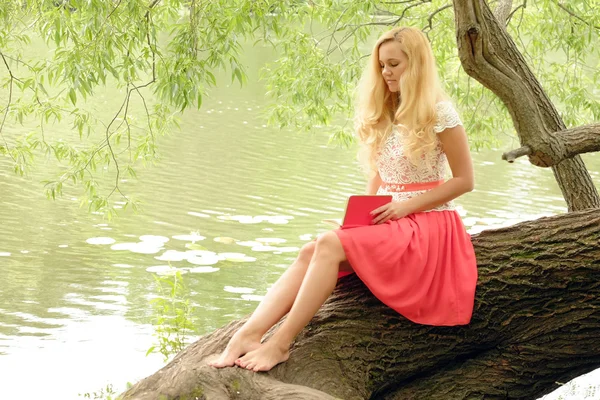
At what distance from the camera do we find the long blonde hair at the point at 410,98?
3275 mm

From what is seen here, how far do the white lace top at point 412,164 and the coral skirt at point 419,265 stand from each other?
0.17m

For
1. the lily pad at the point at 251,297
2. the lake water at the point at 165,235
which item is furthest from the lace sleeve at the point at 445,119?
the lily pad at the point at 251,297

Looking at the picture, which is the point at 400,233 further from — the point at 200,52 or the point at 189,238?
the point at 189,238

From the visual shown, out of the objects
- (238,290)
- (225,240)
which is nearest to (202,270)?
(238,290)

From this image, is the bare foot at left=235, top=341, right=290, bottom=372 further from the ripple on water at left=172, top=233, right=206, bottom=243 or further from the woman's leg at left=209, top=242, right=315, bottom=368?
the ripple on water at left=172, top=233, right=206, bottom=243

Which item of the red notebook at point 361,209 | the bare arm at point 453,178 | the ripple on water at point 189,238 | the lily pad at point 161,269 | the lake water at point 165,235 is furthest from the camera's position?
the ripple on water at point 189,238

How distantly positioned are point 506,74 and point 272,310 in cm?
170

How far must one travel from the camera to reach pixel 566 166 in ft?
14.4

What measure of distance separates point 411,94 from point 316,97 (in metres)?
3.18

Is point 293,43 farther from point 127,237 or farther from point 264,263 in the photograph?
point 127,237

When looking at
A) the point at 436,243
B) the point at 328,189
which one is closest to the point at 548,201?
the point at 328,189

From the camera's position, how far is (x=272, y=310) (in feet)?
10.1

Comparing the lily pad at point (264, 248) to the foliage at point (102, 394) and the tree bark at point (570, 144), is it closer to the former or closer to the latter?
the foliage at point (102, 394)

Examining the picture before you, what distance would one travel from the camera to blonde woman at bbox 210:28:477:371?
3.02 metres
